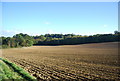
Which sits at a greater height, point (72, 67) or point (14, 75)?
point (14, 75)

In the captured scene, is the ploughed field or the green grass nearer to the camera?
the green grass

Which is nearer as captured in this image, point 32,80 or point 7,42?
point 32,80

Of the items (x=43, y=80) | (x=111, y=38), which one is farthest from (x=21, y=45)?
(x=43, y=80)

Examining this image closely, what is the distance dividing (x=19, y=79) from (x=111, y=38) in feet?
199

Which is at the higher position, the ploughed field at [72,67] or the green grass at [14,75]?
the green grass at [14,75]

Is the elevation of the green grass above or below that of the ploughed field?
above

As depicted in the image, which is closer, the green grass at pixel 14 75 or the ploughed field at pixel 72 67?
the green grass at pixel 14 75

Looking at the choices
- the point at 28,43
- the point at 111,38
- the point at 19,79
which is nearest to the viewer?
the point at 19,79

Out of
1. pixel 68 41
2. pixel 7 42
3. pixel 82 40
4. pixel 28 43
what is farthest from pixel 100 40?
pixel 7 42

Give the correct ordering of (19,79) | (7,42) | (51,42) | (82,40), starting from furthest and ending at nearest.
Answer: (51,42)
(82,40)
(7,42)
(19,79)

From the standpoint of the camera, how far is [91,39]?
222 ft

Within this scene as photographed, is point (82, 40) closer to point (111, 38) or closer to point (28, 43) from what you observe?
point (111, 38)

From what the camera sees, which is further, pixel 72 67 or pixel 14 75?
pixel 72 67

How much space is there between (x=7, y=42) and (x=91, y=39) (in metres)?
42.2
